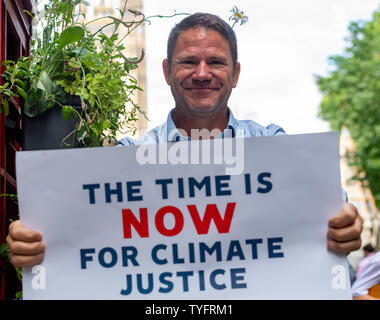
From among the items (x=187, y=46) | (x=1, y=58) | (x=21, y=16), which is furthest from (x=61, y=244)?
(x=21, y=16)

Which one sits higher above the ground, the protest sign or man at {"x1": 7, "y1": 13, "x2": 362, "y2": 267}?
man at {"x1": 7, "y1": 13, "x2": 362, "y2": 267}

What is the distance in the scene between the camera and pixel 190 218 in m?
1.84

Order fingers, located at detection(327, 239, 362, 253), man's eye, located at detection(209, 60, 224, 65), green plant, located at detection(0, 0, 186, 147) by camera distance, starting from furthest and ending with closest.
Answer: man's eye, located at detection(209, 60, 224, 65)
green plant, located at detection(0, 0, 186, 147)
fingers, located at detection(327, 239, 362, 253)

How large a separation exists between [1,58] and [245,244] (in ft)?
5.13

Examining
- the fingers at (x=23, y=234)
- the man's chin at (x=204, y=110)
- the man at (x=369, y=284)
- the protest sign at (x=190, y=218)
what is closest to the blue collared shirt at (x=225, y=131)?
the man's chin at (x=204, y=110)

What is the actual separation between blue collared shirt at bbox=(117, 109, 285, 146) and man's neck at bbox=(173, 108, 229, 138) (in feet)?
0.07

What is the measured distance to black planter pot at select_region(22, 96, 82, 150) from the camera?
2.21 m

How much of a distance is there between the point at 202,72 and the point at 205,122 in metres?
0.21

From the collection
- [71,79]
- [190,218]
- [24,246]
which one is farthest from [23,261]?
[71,79]

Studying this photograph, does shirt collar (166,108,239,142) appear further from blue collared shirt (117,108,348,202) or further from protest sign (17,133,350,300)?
protest sign (17,133,350,300)

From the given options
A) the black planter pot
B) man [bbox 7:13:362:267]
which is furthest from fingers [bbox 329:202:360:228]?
the black planter pot

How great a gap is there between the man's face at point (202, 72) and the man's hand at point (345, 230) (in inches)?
27.4

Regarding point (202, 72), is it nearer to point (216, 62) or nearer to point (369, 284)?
point (216, 62)
